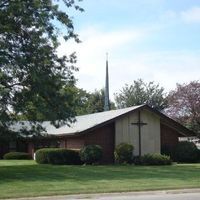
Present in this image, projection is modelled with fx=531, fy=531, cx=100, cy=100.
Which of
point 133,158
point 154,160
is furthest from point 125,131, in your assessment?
point 154,160

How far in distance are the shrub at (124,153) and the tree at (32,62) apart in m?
7.46

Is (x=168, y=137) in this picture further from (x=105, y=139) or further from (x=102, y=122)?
(x=102, y=122)

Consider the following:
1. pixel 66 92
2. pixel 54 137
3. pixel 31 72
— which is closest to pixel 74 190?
pixel 31 72

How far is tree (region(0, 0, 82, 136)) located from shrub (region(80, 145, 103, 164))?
5520 millimetres

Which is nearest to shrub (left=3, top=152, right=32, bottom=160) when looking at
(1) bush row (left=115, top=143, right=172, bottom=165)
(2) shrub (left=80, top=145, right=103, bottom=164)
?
(2) shrub (left=80, top=145, right=103, bottom=164)

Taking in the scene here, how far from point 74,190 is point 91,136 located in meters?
20.0

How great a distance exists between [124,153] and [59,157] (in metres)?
4.64

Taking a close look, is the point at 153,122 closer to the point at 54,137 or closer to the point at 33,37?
the point at 54,137

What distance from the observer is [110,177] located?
25.2 meters

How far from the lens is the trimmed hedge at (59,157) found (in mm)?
37531

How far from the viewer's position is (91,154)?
120ft

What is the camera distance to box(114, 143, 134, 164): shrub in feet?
125

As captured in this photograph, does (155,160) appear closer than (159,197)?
No

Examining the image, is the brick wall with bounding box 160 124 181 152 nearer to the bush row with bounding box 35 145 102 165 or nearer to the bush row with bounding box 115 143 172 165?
the bush row with bounding box 115 143 172 165
